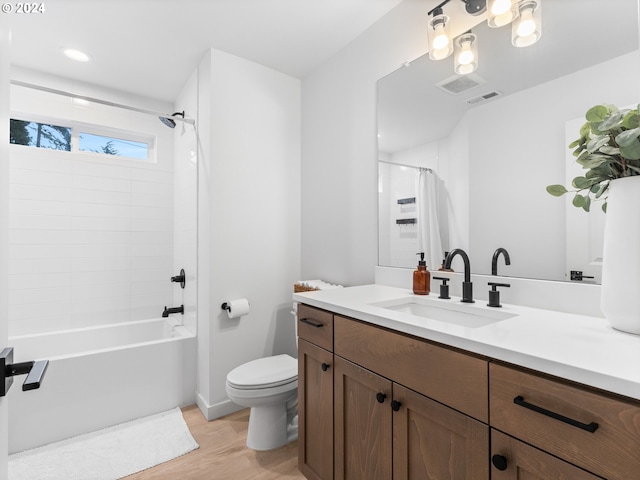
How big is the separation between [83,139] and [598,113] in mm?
3517

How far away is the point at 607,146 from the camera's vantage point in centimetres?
94

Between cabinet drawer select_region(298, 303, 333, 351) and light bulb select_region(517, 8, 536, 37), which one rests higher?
light bulb select_region(517, 8, 536, 37)

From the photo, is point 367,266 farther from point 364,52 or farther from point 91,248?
point 91,248

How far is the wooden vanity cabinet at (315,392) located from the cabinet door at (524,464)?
0.69 meters

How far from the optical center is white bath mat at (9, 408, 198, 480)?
1657 mm

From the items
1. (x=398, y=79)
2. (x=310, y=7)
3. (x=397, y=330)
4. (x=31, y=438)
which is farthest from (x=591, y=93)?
(x=31, y=438)

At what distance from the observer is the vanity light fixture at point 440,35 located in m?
1.59

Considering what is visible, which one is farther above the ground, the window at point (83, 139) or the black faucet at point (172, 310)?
the window at point (83, 139)

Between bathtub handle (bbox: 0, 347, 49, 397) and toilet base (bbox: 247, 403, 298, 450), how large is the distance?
4.52ft

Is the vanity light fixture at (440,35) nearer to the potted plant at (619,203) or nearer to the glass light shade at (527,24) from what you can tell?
the glass light shade at (527,24)

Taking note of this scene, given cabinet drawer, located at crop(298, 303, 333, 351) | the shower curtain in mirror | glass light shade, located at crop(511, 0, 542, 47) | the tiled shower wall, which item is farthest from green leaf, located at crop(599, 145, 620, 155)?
the tiled shower wall

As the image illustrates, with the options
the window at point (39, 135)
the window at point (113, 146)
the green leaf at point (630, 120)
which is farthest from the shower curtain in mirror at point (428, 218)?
the window at point (39, 135)

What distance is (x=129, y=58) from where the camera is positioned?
2355 millimetres

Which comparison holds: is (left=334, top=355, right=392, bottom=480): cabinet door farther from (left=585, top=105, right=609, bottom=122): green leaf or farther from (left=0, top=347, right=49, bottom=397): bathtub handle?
(left=585, top=105, right=609, bottom=122): green leaf
